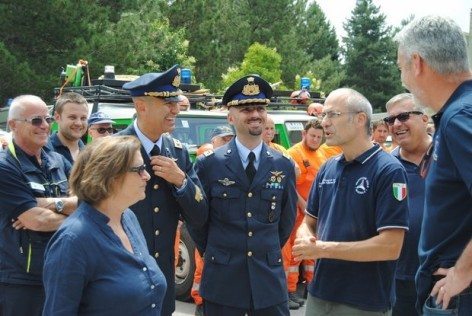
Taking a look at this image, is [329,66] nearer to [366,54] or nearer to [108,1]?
[366,54]

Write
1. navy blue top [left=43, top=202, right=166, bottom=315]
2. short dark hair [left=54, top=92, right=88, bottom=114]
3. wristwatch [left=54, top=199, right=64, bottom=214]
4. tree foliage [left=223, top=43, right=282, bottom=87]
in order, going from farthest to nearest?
tree foliage [left=223, top=43, right=282, bottom=87], short dark hair [left=54, top=92, right=88, bottom=114], wristwatch [left=54, top=199, right=64, bottom=214], navy blue top [left=43, top=202, right=166, bottom=315]

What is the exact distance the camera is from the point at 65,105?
19.5 ft

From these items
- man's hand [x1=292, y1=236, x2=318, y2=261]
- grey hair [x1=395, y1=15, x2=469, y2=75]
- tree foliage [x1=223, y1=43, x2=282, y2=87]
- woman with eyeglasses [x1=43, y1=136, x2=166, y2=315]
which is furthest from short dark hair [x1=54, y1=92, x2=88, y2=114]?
tree foliage [x1=223, y1=43, x2=282, y2=87]

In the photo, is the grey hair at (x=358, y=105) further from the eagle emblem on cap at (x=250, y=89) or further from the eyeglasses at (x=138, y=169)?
the eyeglasses at (x=138, y=169)

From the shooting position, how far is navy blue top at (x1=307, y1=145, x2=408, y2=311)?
3.65 meters

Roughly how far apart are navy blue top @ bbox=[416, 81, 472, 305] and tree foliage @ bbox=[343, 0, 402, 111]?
157 ft

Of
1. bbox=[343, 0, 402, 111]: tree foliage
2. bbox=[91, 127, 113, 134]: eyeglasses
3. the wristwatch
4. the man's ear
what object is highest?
bbox=[343, 0, 402, 111]: tree foliage

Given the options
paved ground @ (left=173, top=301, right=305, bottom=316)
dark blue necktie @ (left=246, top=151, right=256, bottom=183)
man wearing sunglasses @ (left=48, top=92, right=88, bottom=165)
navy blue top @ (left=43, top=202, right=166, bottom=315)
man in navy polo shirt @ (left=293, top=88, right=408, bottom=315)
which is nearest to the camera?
navy blue top @ (left=43, top=202, right=166, bottom=315)

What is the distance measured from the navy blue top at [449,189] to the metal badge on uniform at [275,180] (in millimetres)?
1585

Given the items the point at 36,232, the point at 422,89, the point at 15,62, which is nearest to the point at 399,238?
the point at 422,89

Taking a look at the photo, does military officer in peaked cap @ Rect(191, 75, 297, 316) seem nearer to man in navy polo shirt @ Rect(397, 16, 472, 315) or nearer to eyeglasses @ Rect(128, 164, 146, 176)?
eyeglasses @ Rect(128, 164, 146, 176)

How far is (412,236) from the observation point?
4.36m

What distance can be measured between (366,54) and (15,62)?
122ft

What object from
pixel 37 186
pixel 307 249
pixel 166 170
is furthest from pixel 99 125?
pixel 307 249
